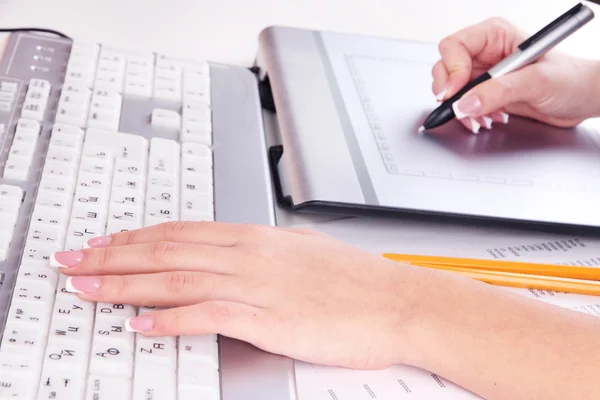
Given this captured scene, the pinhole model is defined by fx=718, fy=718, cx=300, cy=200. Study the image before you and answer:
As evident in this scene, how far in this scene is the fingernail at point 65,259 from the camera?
1.51 feet

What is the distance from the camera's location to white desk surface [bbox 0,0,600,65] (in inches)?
30.0

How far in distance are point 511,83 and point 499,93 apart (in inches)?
1.1

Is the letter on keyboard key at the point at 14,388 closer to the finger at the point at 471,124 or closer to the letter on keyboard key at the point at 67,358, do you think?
the letter on keyboard key at the point at 67,358

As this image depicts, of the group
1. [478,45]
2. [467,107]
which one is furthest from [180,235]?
[478,45]

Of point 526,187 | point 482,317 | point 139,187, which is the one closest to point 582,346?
point 482,317

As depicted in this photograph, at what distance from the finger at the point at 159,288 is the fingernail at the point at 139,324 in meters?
0.02

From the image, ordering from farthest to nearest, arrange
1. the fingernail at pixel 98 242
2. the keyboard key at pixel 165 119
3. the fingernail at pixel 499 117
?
the fingernail at pixel 499 117 → the keyboard key at pixel 165 119 → the fingernail at pixel 98 242

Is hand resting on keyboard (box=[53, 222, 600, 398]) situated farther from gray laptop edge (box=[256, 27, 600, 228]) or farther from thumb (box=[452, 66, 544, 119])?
thumb (box=[452, 66, 544, 119])

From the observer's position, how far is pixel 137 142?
582mm

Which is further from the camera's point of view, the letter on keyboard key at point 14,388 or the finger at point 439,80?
the finger at point 439,80

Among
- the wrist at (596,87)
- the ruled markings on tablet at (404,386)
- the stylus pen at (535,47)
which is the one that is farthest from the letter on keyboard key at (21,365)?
the wrist at (596,87)

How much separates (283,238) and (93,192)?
0.14 metres

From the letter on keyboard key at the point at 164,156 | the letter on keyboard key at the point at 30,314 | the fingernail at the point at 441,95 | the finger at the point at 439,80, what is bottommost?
the letter on keyboard key at the point at 30,314

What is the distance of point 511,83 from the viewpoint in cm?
71
